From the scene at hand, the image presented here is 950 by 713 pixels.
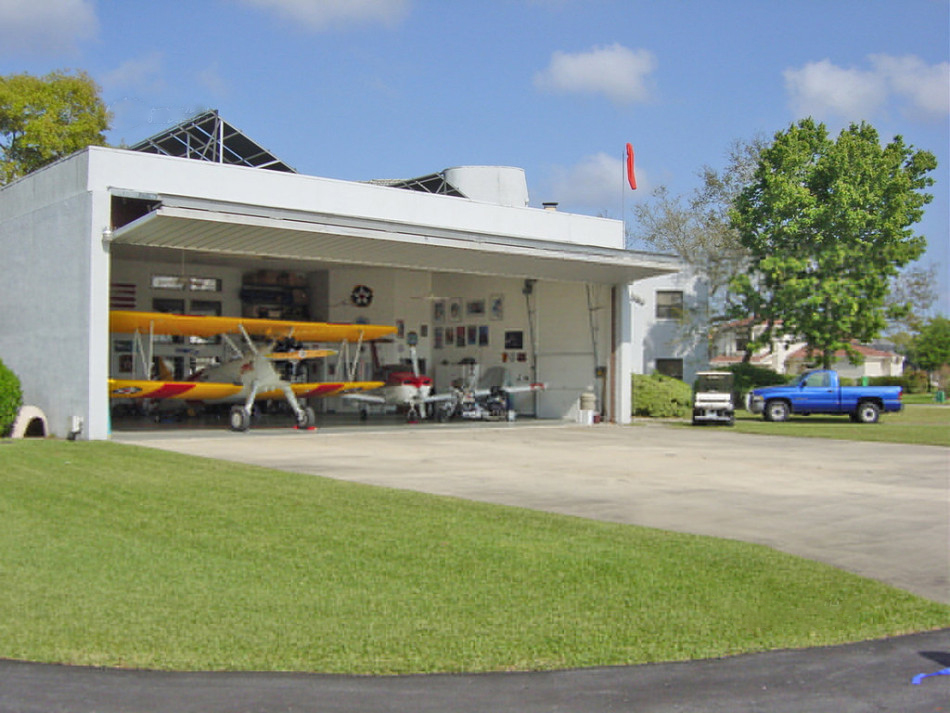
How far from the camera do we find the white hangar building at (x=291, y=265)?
1822cm

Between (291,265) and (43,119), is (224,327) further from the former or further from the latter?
(43,119)

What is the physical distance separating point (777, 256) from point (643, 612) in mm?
32417

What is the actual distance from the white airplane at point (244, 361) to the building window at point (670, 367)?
15324 millimetres

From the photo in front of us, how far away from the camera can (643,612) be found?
600cm

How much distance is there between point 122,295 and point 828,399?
22533 millimetres

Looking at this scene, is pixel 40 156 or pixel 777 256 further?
pixel 40 156

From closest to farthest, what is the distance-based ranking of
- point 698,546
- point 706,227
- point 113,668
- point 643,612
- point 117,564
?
point 113,668
point 643,612
point 117,564
point 698,546
point 706,227

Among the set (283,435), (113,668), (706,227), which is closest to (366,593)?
(113,668)

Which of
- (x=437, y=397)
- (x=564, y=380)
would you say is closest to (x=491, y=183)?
(x=564, y=380)

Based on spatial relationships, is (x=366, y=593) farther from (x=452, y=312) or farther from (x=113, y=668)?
(x=452, y=312)

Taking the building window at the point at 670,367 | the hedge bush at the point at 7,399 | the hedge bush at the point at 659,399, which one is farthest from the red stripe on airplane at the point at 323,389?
the building window at the point at 670,367

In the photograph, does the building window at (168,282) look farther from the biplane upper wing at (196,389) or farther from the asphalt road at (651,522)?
the asphalt road at (651,522)

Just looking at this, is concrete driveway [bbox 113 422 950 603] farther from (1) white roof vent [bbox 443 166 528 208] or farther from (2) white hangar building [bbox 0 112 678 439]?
(1) white roof vent [bbox 443 166 528 208]

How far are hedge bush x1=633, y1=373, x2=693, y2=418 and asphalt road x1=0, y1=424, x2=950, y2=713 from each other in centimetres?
818
